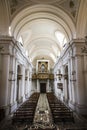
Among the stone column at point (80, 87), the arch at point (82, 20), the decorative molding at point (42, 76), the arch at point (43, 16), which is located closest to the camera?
the arch at point (82, 20)

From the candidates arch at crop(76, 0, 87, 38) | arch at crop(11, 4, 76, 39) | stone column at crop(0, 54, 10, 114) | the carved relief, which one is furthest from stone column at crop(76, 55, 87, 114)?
the carved relief

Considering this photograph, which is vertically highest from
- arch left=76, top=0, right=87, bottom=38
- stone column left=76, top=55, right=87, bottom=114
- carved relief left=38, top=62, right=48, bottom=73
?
arch left=76, top=0, right=87, bottom=38

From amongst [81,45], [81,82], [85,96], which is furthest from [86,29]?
[85,96]

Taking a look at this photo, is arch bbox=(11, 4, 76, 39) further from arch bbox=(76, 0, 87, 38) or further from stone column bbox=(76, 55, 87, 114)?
stone column bbox=(76, 55, 87, 114)

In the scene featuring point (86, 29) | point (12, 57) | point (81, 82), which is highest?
point (86, 29)

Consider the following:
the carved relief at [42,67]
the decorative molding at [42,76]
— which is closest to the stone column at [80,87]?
the decorative molding at [42,76]

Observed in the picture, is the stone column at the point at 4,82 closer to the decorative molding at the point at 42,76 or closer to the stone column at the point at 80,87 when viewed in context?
the stone column at the point at 80,87

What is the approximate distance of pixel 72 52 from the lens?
976cm

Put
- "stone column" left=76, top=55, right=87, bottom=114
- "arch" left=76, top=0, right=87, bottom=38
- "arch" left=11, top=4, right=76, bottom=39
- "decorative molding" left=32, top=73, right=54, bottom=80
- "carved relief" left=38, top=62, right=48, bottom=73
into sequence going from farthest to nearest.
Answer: "carved relief" left=38, top=62, right=48, bottom=73
"decorative molding" left=32, top=73, right=54, bottom=80
"arch" left=11, top=4, right=76, bottom=39
"stone column" left=76, top=55, right=87, bottom=114
"arch" left=76, top=0, right=87, bottom=38

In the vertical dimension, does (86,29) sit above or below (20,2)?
below

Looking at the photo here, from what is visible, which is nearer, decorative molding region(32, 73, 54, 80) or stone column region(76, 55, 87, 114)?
stone column region(76, 55, 87, 114)

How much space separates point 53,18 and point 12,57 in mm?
4960

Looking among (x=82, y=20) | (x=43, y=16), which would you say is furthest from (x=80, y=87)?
(x=43, y=16)

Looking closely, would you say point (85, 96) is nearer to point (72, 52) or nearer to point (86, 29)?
point (72, 52)
